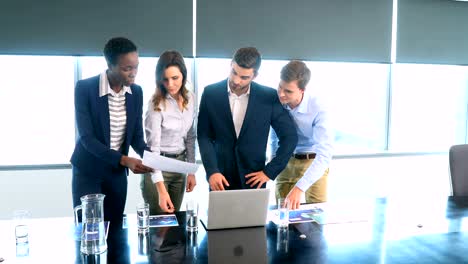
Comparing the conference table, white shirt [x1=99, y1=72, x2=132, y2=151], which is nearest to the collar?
white shirt [x1=99, y1=72, x2=132, y2=151]

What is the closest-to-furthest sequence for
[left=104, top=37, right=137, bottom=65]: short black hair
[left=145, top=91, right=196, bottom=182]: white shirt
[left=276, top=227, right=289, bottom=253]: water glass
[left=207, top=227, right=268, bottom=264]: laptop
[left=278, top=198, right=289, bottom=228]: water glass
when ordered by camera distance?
[left=207, top=227, right=268, bottom=264]: laptop
[left=276, top=227, right=289, bottom=253]: water glass
[left=278, top=198, right=289, bottom=228]: water glass
[left=104, top=37, right=137, bottom=65]: short black hair
[left=145, top=91, right=196, bottom=182]: white shirt

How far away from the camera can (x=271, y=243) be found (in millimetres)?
1587

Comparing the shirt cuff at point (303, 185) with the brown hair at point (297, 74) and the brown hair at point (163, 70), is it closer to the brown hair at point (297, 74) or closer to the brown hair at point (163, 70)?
the brown hair at point (297, 74)

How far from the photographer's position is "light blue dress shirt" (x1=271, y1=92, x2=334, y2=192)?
2.30 meters

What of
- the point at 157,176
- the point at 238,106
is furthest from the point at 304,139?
the point at 157,176

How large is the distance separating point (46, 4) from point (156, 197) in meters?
2.15

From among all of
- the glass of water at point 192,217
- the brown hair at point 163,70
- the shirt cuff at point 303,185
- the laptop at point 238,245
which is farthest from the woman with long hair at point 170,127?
the shirt cuff at point 303,185

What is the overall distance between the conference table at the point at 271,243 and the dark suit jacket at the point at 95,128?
15.0 inches

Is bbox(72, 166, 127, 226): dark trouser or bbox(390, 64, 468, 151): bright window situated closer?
bbox(72, 166, 127, 226): dark trouser

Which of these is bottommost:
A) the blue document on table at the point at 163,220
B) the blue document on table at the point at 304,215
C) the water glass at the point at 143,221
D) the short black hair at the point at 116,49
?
the blue document on table at the point at 163,220

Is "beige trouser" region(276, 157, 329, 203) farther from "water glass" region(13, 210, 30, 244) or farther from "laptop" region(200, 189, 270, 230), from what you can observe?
"water glass" region(13, 210, 30, 244)

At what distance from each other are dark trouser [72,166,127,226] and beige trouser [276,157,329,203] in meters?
1.05

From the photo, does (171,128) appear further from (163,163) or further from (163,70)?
(163,163)

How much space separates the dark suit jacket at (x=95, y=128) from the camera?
2094mm
